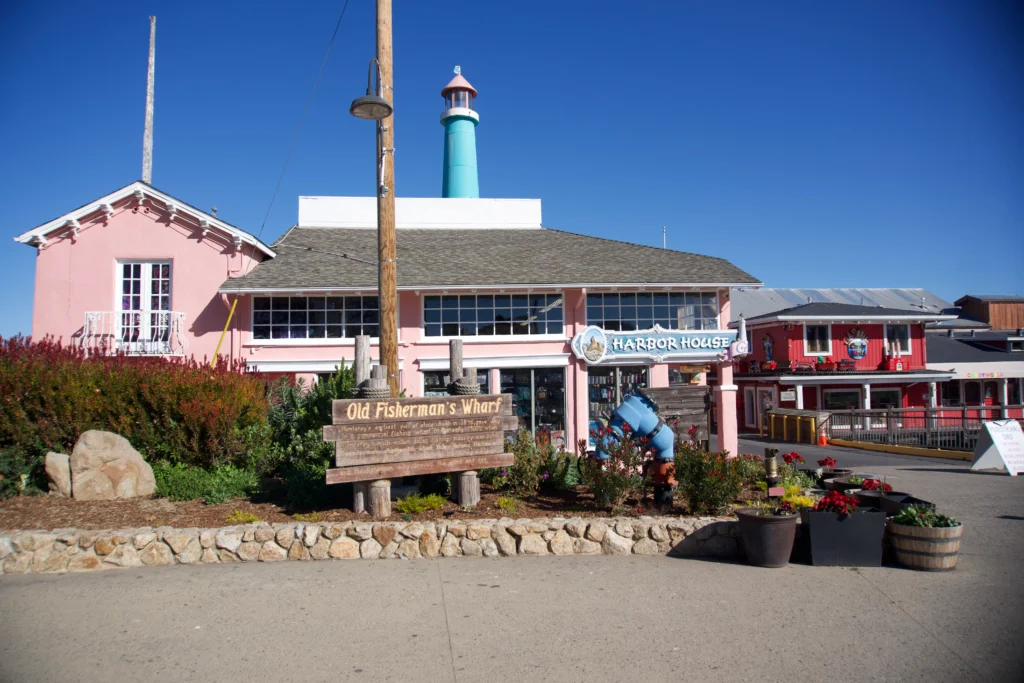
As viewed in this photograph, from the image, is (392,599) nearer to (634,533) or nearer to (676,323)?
(634,533)

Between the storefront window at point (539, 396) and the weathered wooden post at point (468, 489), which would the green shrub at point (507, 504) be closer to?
the weathered wooden post at point (468, 489)

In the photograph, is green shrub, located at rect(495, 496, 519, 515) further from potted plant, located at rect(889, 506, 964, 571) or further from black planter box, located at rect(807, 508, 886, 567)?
potted plant, located at rect(889, 506, 964, 571)

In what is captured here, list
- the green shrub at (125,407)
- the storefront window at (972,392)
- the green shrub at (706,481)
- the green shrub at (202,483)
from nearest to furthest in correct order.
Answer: the green shrub at (706,481)
the green shrub at (202,483)
the green shrub at (125,407)
the storefront window at (972,392)

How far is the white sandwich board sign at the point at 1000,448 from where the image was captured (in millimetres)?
14273

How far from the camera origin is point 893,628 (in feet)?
18.4

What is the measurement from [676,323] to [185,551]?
43.2 ft

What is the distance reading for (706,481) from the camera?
26.6 ft

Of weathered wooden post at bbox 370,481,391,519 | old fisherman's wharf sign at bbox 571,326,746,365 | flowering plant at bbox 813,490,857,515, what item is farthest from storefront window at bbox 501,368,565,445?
flowering plant at bbox 813,490,857,515

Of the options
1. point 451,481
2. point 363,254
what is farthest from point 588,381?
point 451,481

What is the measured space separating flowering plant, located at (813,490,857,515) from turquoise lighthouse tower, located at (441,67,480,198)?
19.9 metres

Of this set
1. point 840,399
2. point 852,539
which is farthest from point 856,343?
point 852,539

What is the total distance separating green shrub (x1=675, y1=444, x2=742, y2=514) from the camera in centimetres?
807

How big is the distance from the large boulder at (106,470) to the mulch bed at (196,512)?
18 centimetres

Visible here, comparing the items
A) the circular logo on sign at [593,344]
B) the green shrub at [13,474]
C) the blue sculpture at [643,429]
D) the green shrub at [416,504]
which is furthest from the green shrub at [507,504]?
the circular logo on sign at [593,344]
